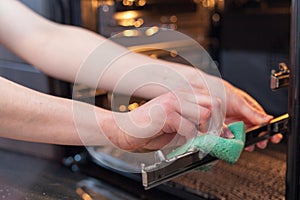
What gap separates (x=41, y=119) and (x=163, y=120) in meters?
0.15

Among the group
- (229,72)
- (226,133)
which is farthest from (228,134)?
(229,72)

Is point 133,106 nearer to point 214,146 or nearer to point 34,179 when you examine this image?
point 214,146

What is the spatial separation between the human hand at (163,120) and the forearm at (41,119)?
0.10 feet

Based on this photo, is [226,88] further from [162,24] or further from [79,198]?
[162,24]

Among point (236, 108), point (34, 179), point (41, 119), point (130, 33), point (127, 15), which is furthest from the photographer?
point (127, 15)

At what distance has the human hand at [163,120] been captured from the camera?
21.9 inches

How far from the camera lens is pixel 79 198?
0.81 metres

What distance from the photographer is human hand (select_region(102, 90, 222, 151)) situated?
0.56m

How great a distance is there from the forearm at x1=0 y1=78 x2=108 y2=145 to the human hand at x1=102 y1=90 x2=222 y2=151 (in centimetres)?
3

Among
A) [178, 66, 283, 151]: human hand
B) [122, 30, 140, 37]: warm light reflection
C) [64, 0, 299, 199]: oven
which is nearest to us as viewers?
[178, 66, 283, 151]: human hand

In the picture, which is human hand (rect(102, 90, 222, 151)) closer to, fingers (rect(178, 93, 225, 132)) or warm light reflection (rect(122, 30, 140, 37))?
fingers (rect(178, 93, 225, 132))

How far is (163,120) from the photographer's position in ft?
1.82

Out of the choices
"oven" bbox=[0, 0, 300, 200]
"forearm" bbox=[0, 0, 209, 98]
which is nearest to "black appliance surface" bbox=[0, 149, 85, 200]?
"oven" bbox=[0, 0, 300, 200]

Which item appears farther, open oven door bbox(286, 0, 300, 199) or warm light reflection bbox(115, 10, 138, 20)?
warm light reflection bbox(115, 10, 138, 20)
